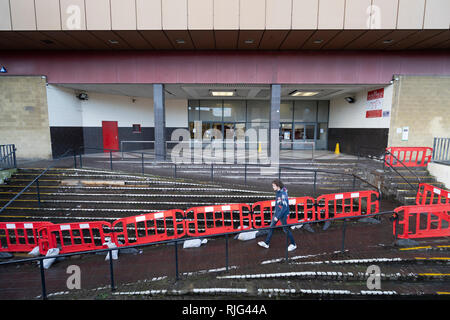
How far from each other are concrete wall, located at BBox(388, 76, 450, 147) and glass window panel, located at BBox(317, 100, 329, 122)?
7.09 m

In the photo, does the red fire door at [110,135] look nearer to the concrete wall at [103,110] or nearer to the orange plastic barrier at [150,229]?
the concrete wall at [103,110]

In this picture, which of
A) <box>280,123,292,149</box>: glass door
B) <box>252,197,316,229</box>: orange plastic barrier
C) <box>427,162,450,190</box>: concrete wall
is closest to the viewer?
<box>252,197,316,229</box>: orange plastic barrier

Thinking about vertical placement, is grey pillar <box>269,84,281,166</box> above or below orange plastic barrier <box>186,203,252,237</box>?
above

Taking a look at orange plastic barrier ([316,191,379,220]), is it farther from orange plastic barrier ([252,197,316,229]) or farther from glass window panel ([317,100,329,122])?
glass window panel ([317,100,329,122])

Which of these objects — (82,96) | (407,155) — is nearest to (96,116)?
(82,96)

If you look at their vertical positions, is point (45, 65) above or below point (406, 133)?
above

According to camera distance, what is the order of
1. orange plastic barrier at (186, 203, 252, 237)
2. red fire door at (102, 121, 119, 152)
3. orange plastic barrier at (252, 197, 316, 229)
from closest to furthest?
orange plastic barrier at (186, 203, 252, 237)
orange plastic barrier at (252, 197, 316, 229)
red fire door at (102, 121, 119, 152)

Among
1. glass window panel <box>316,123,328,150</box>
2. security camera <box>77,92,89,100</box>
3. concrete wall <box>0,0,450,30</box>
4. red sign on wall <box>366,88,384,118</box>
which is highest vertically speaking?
concrete wall <box>0,0,450,30</box>

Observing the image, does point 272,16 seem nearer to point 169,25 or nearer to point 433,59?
point 169,25

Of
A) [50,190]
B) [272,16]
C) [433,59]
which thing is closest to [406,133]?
[433,59]

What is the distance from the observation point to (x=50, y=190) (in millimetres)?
8492

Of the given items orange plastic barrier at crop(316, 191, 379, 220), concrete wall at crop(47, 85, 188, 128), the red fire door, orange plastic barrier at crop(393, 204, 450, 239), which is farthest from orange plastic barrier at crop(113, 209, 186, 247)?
the red fire door

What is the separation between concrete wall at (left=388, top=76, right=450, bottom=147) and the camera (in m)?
11.0
